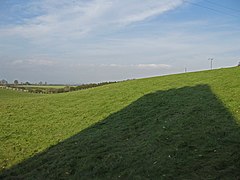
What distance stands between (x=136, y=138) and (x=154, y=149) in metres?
1.38

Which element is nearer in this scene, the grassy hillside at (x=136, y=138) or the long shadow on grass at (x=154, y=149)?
the long shadow on grass at (x=154, y=149)

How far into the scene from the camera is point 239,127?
26.3 feet

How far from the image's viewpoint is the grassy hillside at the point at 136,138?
6.55 metres

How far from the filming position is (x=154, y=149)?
24.9 ft

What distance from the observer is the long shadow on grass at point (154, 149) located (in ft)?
20.7

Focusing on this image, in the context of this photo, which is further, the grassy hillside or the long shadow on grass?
the grassy hillside

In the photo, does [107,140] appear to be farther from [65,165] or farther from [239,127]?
[239,127]

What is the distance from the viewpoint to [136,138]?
8914 millimetres

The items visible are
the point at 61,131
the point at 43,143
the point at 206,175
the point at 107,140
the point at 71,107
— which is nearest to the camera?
the point at 206,175

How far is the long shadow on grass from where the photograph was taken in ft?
20.7

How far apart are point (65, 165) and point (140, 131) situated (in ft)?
9.19

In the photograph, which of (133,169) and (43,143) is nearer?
(133,169)

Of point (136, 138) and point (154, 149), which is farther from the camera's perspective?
Answer: point (136, 138)

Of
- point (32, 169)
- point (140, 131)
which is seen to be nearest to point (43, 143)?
point (32, 169)
